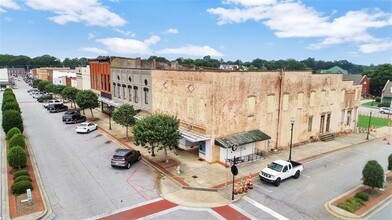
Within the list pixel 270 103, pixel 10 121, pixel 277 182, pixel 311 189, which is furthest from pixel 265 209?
pixel 10 121

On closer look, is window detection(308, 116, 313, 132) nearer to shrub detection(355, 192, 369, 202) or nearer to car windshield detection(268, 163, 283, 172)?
car windshield detection(268, 163, 283, 172)

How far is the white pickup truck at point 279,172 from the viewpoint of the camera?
20.8m

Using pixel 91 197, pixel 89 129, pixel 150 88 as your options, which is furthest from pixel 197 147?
pixel 89 129

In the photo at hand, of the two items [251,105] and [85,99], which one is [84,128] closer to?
[85,99]

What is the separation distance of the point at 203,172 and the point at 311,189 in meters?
8.37

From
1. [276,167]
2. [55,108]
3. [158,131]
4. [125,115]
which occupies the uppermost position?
[158,131]

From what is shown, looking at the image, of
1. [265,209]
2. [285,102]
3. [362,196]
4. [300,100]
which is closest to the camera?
[265,209]

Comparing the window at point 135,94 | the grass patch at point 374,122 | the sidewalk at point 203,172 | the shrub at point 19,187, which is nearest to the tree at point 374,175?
the sidewalk at point 203,172

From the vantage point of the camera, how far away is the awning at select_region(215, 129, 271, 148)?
2485 cm

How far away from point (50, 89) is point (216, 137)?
2372 inches

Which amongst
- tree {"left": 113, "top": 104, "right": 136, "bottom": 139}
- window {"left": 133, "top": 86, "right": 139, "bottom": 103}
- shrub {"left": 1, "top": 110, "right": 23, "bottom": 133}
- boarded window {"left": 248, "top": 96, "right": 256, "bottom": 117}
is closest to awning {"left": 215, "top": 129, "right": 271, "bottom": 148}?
boarded window {"left": 248, "top": 96, "right": 256, "bottom": 117}

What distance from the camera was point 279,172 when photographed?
21078 mm

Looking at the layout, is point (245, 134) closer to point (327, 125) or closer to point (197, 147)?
point (197, 147)

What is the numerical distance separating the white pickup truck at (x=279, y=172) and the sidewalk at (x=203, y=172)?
1.81 m
